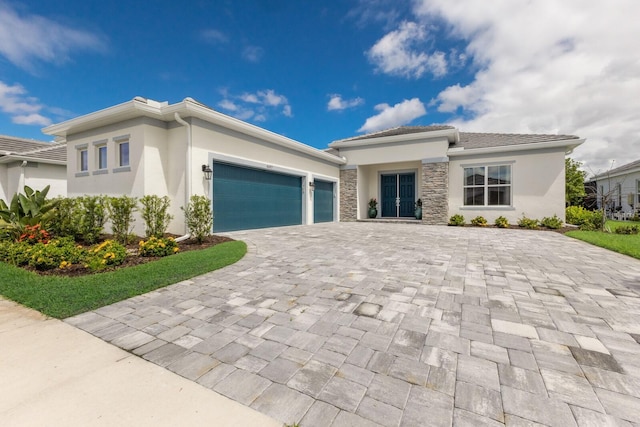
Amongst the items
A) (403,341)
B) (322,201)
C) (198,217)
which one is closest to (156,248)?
(198,217)

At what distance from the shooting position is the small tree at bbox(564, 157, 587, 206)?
21.2 metres

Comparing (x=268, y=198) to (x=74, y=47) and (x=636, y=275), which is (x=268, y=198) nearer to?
(x=74, y=47)

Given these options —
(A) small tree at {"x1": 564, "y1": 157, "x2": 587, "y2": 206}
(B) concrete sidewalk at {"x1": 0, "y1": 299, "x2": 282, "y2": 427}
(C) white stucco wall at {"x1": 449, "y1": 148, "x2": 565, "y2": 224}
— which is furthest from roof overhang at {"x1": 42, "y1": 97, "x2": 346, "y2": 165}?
(A) small tree at {"x1": 564, "y1": 157, "x2": 587, "y2": 206}

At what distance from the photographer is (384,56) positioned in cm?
1155

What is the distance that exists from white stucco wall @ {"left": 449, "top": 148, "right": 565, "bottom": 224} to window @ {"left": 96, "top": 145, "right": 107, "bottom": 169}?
15500mm

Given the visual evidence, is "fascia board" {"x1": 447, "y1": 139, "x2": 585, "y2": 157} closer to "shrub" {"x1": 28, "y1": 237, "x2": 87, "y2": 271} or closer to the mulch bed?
the mulch bed

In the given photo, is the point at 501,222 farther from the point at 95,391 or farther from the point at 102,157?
the point at 102,157

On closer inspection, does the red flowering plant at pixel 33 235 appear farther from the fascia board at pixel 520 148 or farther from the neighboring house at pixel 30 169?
the fascia board at pixel 520 148

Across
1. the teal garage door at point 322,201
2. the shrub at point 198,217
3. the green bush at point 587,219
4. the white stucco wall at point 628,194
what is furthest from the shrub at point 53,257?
the white stucco wall at point 628,194

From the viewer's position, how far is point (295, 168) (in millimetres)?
12359

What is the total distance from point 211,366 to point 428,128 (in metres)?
15.8

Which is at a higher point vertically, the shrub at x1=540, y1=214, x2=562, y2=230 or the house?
the house

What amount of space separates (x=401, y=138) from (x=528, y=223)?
6979 mm

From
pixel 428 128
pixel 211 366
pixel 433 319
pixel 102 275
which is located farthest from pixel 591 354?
pixel 428 128
